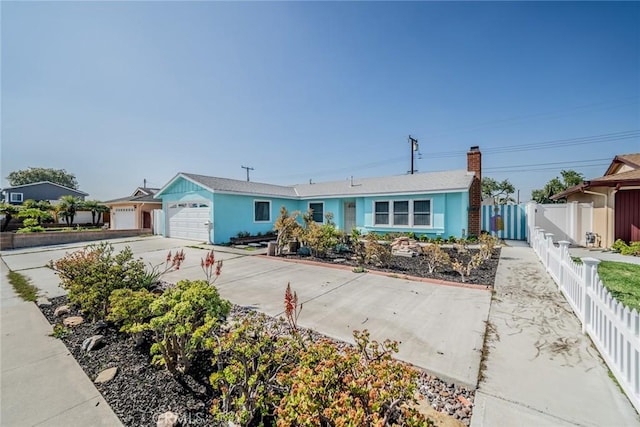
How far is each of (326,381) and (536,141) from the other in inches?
1271

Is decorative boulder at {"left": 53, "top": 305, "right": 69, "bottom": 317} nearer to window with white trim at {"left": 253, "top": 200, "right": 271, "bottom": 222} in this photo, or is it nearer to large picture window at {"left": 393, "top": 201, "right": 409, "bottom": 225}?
window with white trim at {"left": 253, "top": 200, "right": 271, "bottom": 222}

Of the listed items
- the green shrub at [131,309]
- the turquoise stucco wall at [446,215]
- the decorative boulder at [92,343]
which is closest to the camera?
the green shrub at [131,309]

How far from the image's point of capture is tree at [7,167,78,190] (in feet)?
148

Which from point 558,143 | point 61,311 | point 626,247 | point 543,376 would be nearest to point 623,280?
point 626,247

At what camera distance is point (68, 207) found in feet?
67.0

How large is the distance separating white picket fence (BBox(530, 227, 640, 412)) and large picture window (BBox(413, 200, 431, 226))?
323 inches

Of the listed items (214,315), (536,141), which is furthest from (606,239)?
(536,141)

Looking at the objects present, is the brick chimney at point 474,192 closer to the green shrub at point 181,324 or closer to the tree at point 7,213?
the green shrub at point 181,324

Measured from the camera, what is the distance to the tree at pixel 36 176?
45.2m

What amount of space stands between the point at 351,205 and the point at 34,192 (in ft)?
124

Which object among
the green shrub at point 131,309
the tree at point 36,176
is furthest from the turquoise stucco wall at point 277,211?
the tree at point 36,176

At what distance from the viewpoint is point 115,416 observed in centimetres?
204

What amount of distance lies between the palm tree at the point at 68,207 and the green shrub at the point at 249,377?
87.6ft

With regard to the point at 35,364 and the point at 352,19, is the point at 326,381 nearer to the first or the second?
the point at 35,364
